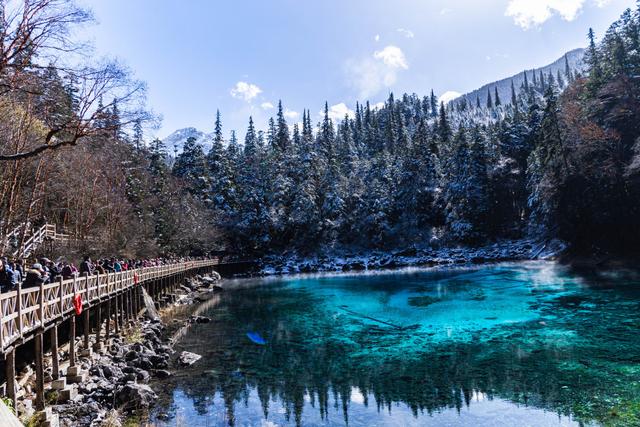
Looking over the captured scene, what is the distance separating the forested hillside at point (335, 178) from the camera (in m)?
21.3

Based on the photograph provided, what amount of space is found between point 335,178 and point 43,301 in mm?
76184

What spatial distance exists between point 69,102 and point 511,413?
14.4 metres

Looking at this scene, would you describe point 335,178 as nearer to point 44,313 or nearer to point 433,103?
point 44,313

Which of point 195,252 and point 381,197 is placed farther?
point 381,197

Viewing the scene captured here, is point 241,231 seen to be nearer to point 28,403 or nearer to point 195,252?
point 195,252

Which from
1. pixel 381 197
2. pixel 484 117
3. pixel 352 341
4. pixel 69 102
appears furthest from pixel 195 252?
pixel 484 117

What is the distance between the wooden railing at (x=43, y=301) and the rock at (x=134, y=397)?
291cm

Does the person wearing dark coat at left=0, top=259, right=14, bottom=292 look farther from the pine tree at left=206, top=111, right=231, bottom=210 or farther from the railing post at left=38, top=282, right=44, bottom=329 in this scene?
the pine tree at left=206, top=111, right=231, bottom=210

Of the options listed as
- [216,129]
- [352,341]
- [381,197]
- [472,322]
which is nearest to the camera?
[352,341]

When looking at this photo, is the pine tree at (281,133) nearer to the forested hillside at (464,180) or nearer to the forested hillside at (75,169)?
the forested hillside at (464,180)

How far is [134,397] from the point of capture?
12.6 m

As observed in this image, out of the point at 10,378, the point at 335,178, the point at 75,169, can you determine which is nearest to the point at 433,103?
the point at 335,178

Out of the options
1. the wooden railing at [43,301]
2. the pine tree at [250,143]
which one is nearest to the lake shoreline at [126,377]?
the wooden railing at [43,301]

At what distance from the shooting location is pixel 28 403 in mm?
10312
